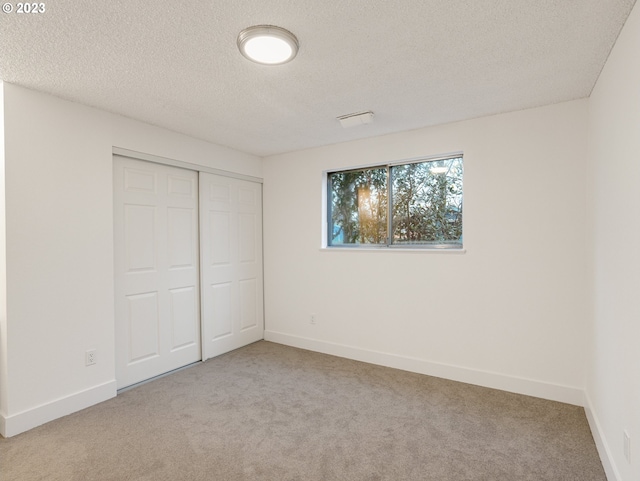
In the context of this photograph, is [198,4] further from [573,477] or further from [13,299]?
[573,477]

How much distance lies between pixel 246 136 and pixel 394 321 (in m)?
2.40

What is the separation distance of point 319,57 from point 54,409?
2.99 metres

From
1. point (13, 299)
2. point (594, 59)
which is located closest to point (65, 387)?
point (13, 299)

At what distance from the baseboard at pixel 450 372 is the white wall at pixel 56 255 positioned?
6.63 ft

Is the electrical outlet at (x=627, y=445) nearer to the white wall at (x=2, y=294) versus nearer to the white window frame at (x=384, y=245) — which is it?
the white window frame at (x=384, y=245)

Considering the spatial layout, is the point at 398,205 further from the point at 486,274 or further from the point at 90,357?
the point at 90,357

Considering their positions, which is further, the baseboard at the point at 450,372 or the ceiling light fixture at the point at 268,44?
the baseboard at the point at 450,372

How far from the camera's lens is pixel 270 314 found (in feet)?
14.2

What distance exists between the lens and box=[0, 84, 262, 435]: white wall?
228 centimetres

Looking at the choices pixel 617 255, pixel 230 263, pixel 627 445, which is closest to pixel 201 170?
pixel 230 263

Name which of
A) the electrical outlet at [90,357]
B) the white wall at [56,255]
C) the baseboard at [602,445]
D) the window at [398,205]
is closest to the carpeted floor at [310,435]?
the baseboard at [602,445]

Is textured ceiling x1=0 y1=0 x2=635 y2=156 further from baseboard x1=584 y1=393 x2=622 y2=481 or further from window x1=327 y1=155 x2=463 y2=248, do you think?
baseboard x1=584 y1=393 x2=622 y2=481
